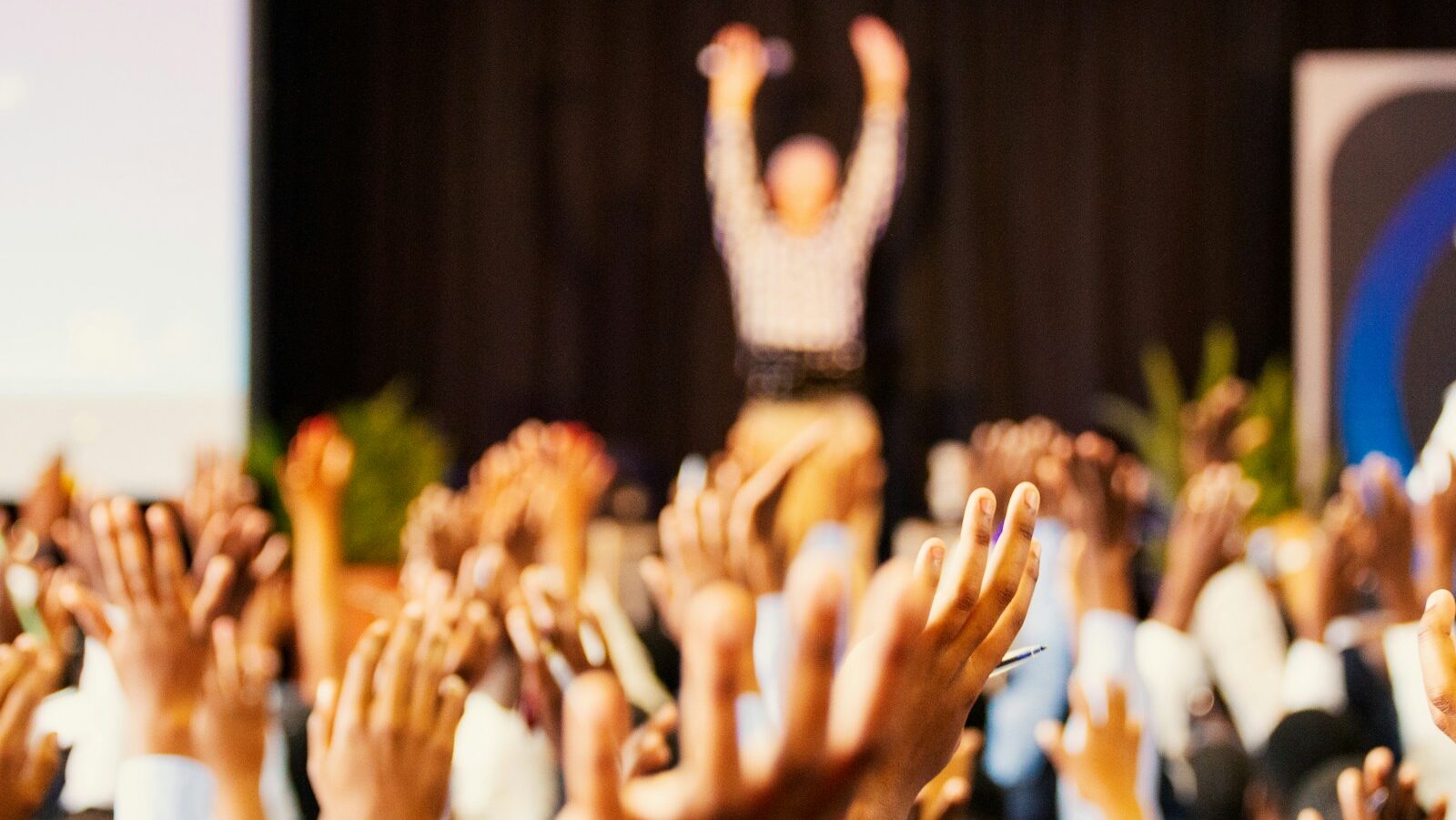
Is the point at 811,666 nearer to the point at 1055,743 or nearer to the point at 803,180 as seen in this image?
the point at 1055,743

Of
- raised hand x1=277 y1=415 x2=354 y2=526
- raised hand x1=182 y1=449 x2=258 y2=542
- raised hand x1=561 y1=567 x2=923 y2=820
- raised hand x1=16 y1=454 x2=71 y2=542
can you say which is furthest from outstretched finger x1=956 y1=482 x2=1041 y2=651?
raised hand x1=16 y1=454 x2=71 y2=542

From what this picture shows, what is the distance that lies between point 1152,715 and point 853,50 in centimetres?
417

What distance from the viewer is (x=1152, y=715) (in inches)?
76.6

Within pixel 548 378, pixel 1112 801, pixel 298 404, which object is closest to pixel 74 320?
pixel 298 404

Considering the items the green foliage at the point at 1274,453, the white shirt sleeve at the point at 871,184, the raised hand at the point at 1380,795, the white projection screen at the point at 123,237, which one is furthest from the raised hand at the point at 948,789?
the white shirt sleeve at the point at 871,184

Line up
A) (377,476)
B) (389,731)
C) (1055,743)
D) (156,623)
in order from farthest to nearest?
1. (377,476)
2. (156,623)
3. (1055,743)
4. (389,731)

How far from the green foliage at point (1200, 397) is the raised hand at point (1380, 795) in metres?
3.84

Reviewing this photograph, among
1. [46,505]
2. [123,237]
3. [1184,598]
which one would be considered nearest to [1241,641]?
[1184,598]

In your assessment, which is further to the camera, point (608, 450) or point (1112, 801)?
point (608, 450)

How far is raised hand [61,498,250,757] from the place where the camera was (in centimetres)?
137

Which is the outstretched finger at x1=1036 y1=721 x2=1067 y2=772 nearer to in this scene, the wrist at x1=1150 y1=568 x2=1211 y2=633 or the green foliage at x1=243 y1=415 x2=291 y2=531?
the wrist at x1=1150 y1=568 x2=1211 y2=633

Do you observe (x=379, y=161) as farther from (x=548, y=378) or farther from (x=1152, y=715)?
(x=1152, y=715)

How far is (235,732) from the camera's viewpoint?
1.30 m

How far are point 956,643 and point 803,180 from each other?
482cm
